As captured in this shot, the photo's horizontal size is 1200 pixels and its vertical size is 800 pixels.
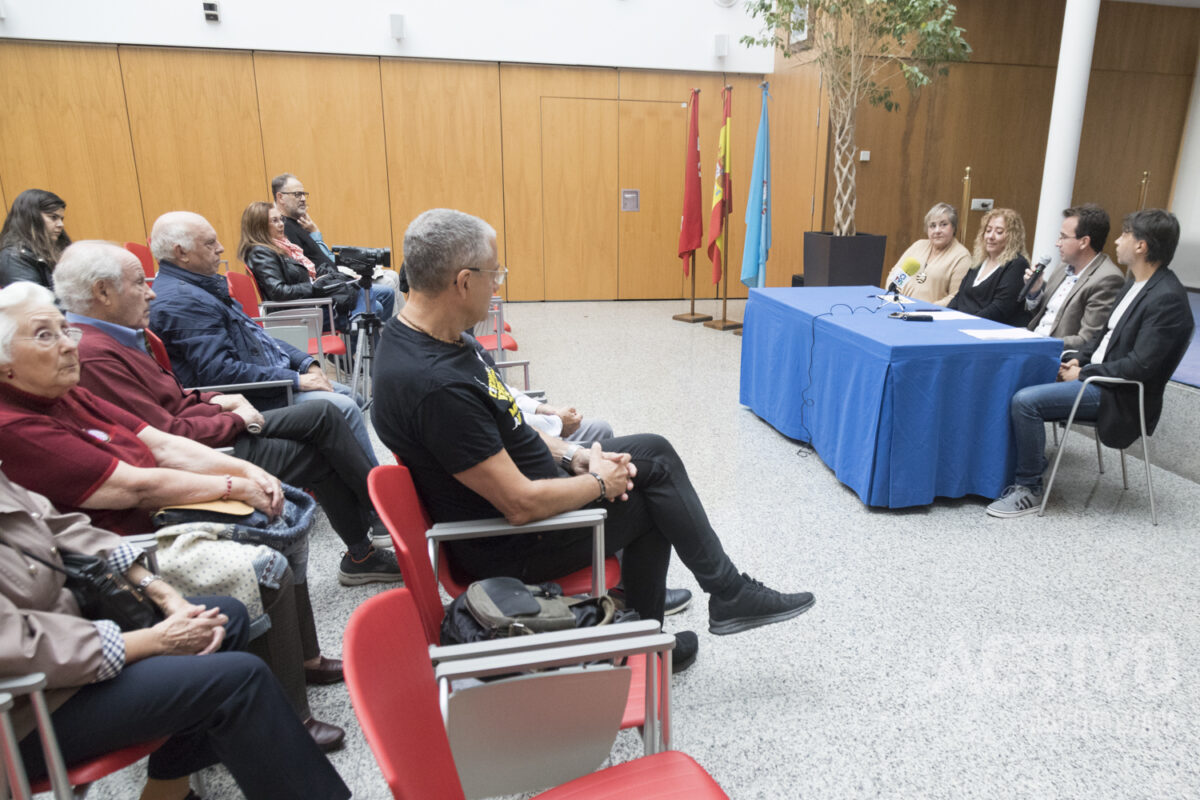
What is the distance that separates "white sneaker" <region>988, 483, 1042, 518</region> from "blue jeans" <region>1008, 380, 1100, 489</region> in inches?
1.4

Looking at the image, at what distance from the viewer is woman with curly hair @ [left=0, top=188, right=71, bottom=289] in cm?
373

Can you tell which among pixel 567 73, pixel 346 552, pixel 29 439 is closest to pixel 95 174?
pixel 567 73

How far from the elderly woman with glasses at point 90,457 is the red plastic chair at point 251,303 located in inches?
85.9

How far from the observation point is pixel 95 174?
7176mm

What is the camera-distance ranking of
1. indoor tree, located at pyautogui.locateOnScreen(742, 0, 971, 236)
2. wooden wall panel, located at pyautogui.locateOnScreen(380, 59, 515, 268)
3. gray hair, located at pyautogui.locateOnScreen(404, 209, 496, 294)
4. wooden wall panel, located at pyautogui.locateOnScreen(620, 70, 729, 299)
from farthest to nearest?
1. wooden wall panel, located at pyautogui.locateOnScreen(620, 70, 729, 299)
2. wooden wall panel, located at pyautogui.locateOnScreen(380, 59, 515, 268)
3. indoor tree, located at pyautogui.locateOnScreen(742, 0, 971, 236)
4. gray hair, located at pyautogui.locateOnScreen(404, 209, 496, 294)

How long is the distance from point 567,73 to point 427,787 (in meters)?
7.97

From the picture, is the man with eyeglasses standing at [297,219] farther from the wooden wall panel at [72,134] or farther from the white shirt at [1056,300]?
the white shirt at [1056,300]

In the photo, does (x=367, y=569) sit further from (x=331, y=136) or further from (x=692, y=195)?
(x=331, y=136)

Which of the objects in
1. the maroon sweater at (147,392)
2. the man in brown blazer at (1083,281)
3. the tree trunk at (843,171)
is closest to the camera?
the maroon sweater at (147,392)

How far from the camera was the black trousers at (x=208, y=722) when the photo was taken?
1189mm

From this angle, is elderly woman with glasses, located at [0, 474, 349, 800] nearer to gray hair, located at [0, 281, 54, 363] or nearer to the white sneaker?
gray hair, located at [0, 281, 54, 363]

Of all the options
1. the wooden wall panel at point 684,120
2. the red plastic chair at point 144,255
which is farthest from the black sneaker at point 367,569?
the wooden wall panel at point 684,120

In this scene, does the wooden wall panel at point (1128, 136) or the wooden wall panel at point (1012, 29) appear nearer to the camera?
the wooden wall panel at point (1012, 29)

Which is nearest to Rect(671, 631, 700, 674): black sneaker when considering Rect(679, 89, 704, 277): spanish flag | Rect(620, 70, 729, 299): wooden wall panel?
Rect(679, 89, 704, 277): spanish flag
